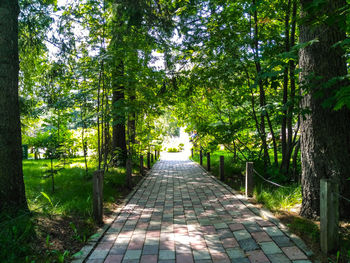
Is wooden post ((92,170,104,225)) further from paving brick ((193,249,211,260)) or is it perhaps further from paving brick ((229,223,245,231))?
paving brick ((229,223,245,231))

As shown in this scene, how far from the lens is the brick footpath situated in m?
3.18

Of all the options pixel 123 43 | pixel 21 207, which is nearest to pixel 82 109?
pixel 123 43

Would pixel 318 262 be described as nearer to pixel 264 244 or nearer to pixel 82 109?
pixel 264 244

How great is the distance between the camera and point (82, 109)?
7.37 metres

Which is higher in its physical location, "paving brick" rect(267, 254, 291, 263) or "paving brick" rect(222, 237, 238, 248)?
"paving brick" rect(267, 254, 291, 263)

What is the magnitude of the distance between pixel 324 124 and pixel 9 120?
5.13 meters

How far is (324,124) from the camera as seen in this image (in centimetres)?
405

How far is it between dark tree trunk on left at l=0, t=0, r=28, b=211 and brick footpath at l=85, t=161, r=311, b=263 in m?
1.65

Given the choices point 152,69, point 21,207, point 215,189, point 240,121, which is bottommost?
point 215,189

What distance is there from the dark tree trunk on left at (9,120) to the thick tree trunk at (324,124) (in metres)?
4.77

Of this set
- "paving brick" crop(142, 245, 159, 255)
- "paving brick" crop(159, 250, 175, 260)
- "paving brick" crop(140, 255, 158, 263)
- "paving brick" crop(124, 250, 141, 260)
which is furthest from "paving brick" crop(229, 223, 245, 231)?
"paving brick" crop(124, 250, 141, 260)

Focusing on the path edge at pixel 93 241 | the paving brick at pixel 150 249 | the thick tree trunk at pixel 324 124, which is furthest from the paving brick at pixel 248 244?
the path edge at pixel 93 241

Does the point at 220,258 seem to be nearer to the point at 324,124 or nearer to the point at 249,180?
the point at 324,124

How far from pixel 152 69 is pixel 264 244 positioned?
21.7 feet
